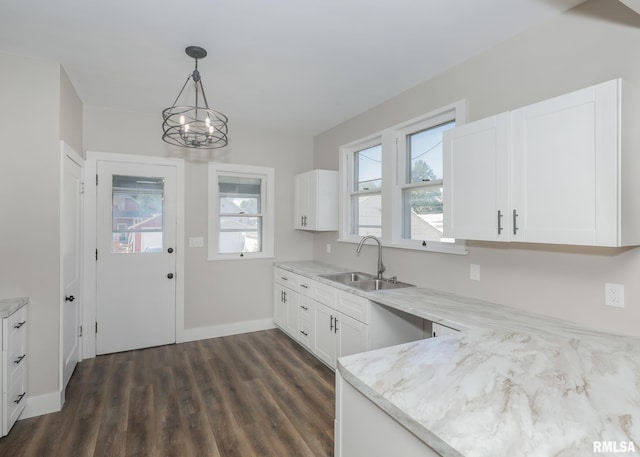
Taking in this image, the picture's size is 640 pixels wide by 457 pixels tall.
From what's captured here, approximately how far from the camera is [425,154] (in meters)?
3.13

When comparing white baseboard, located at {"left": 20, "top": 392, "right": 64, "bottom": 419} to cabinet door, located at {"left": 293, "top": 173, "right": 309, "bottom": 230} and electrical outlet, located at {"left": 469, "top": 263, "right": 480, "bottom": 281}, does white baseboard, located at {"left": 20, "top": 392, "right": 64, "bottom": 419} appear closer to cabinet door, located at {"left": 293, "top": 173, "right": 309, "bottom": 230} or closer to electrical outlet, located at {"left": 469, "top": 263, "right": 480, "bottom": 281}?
cabinet door, located at {"left": 293, "top": 173, "right": 309, "bottom": 230}

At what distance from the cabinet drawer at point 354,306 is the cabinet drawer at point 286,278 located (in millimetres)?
963

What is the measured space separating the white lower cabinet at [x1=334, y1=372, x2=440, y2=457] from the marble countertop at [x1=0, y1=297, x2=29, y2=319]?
7.42ft

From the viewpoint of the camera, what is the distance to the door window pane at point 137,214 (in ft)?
12.2

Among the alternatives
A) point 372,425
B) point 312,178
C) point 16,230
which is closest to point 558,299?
point 372,425

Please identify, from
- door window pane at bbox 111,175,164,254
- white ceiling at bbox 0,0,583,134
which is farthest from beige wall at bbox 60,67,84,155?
door window pane at bbox 111,175,164,254

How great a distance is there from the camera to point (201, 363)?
3.45 m

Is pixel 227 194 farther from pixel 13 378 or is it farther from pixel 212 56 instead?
pixel 13 378

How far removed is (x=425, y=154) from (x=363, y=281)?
4.48ft

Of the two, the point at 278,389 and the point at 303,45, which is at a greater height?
the point at 303,45

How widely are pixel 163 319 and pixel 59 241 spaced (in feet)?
5.39

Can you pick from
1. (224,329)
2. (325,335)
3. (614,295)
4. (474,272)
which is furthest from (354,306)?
(224,329)

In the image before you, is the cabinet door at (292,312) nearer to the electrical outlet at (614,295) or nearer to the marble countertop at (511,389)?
the marble countertop at (511,389)

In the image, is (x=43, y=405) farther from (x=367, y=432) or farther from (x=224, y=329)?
(x=367, y=432)
